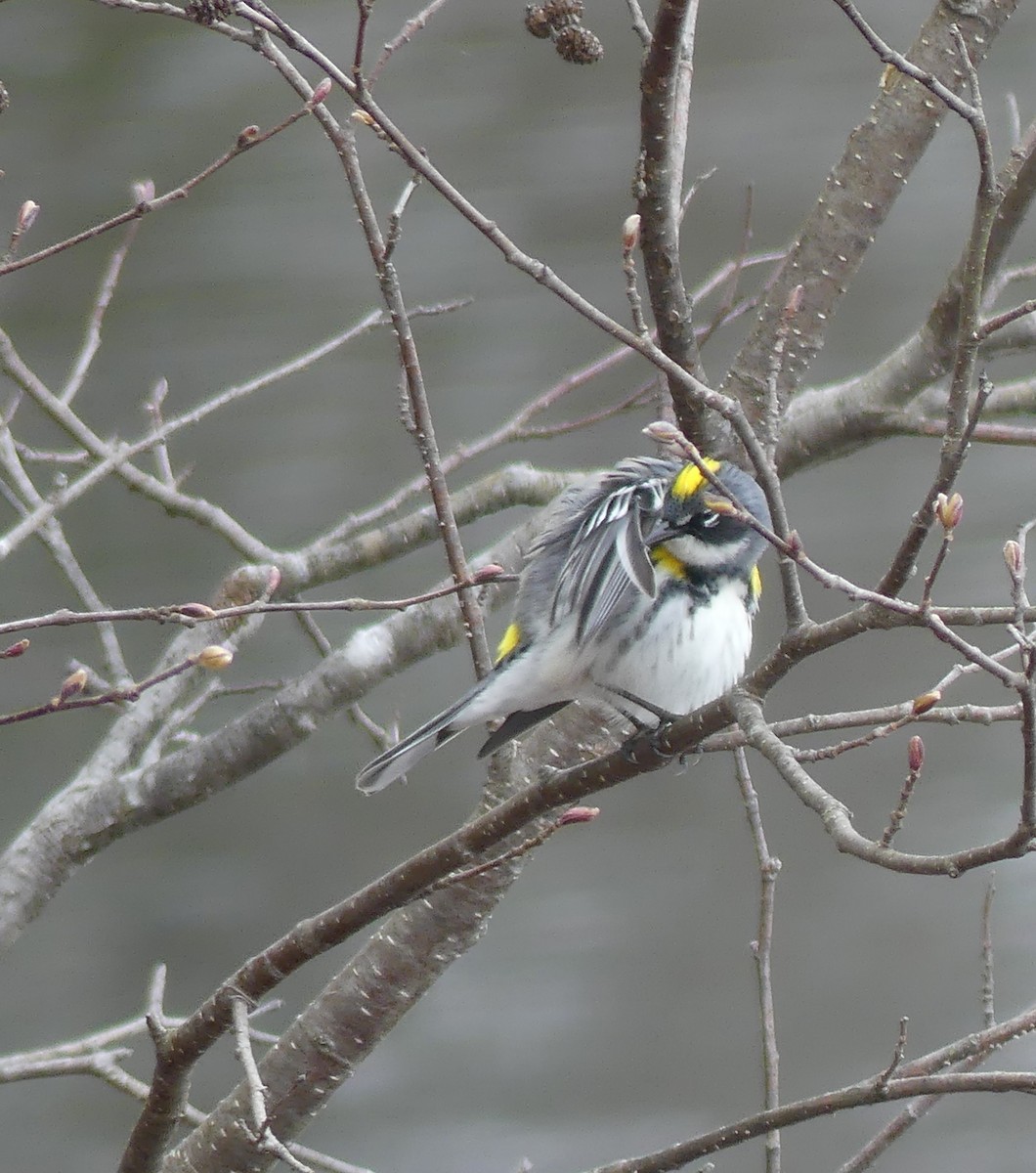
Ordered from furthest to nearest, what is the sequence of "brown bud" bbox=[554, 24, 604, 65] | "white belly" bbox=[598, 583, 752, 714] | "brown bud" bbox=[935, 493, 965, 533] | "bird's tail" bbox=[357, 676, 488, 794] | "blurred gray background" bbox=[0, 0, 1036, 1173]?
"blurred gray background" bbox=[0, 0, 1036, 1173], "white belly" bbox=[598, 583, 752, 714], "bird's tail" bbox=[357, 676, 488, 794], "brown bud" bbox=[554, 24, 604, 65], "brown bud" bbox=[935, 493, 965, 533]

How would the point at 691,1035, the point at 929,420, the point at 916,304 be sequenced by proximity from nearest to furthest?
the point at 929,420 → the point at 691,1035 → the point at 916,304

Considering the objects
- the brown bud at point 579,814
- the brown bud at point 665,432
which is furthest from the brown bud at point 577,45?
the brown bud at point 579,814

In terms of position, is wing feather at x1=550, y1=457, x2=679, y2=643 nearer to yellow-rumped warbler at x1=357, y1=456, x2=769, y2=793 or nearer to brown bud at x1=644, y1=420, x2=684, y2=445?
yellow-rumped warbler at x1=357, y1=456, x2=769, y2=793

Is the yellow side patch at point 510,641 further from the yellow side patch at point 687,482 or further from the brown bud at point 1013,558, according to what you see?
the brown bud at point 1013,558

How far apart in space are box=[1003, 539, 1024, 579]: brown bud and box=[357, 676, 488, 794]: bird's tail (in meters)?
1.03

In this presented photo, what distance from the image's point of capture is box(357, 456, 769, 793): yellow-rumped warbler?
2.47m

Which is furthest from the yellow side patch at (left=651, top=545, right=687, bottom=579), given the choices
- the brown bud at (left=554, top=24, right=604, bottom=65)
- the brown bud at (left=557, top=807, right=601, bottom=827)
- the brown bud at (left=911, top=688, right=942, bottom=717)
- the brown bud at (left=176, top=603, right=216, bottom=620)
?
the brown bud at (left=176, top=603, right=216, bottom=620)

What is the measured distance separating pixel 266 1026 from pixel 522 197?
2581mm

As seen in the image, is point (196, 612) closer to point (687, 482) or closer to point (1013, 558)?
point (1013, 558)

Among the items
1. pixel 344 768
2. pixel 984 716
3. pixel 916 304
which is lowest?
pixel 984 716

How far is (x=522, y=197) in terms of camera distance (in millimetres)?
4539

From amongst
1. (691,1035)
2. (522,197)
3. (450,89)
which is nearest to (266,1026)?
(691,1035)

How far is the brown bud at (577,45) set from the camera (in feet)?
6.81

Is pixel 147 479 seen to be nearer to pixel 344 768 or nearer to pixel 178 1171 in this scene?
pixel 178 1171
